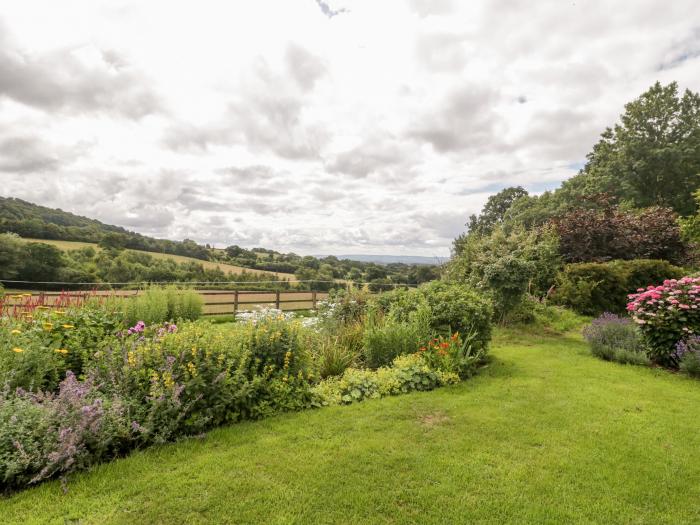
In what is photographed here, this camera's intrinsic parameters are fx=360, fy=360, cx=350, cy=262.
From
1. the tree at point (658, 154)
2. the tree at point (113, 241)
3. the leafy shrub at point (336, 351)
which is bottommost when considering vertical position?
the leafy shrub at point (336, 351)

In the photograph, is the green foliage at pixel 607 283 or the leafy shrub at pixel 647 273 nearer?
the green foliage at pixel 607 283

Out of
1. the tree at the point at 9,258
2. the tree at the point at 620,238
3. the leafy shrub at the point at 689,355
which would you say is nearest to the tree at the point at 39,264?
the tree at the point at 9,258

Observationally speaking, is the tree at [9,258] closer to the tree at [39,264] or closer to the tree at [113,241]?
the tree at [39,264]

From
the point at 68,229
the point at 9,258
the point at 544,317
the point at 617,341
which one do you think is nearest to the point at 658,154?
the point at 544,317

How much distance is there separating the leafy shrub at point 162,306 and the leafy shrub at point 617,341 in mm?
8793

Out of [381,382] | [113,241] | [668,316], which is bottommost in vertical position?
[381,382]

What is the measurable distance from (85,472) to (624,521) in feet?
13.1

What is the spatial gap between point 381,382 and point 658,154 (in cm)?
2605

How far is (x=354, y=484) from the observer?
2.81m

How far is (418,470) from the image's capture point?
300 cm

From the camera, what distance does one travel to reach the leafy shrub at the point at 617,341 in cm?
652

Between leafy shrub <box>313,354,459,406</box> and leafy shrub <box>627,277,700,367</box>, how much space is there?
3.80 metres

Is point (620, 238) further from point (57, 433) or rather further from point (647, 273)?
point (57, 433)

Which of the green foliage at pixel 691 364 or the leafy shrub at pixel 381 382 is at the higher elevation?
the green foliage at pixel 691 364
